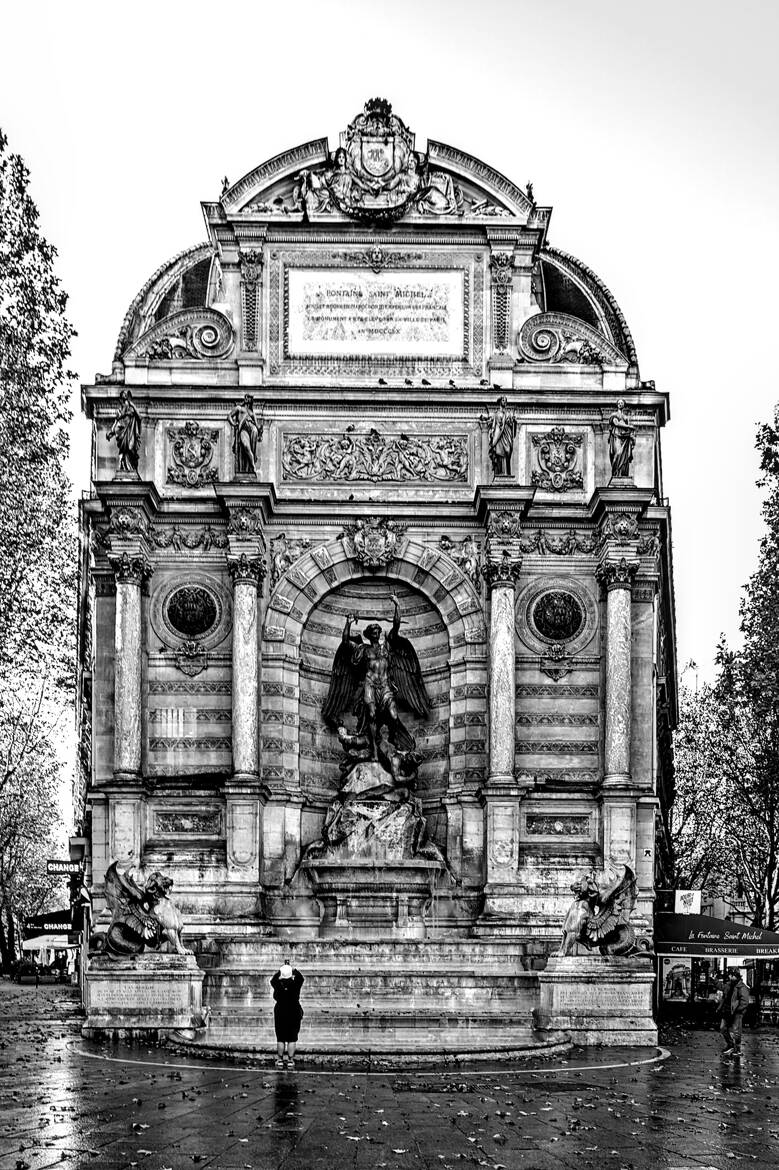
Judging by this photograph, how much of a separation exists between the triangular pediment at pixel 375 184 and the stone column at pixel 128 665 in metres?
8.93

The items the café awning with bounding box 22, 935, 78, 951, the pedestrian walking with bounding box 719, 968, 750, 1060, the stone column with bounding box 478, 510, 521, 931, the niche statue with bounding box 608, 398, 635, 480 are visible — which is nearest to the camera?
the pedestrian walking with bounding box 719, 968, 750, 1060

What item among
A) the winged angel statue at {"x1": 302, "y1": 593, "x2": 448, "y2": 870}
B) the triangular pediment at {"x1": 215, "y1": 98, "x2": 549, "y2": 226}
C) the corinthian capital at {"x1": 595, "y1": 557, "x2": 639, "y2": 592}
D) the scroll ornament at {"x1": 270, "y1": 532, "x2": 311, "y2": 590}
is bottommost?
the winged angel statue at {"x1": 302, "y1": 593, "x2": 448, "y2": 870}

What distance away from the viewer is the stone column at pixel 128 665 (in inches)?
1547

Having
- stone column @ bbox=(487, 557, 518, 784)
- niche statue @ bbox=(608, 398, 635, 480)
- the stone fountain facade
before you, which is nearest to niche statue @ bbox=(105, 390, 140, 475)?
the stone fountain facade

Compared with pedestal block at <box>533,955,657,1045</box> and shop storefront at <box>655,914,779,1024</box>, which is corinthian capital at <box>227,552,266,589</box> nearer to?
pedestal block at <box>533,955,657,1045</box>

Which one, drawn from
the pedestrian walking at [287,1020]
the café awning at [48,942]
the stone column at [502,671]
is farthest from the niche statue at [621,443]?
the café awning at [48,942]

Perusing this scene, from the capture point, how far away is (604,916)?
Answer: 33438 millimetres

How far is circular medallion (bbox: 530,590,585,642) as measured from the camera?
40.9 meters

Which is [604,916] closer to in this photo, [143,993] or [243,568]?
[143,993]

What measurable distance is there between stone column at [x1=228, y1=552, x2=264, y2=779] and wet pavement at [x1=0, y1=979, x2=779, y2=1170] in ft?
37.4

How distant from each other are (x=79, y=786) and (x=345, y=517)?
32.1 meters

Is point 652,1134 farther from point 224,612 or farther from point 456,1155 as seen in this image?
point 224,612

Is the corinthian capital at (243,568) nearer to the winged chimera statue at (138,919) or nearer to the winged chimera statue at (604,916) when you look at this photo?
the winged chimera statue at (138,919)

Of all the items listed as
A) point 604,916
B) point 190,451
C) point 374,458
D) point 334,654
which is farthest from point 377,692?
point 604,916
